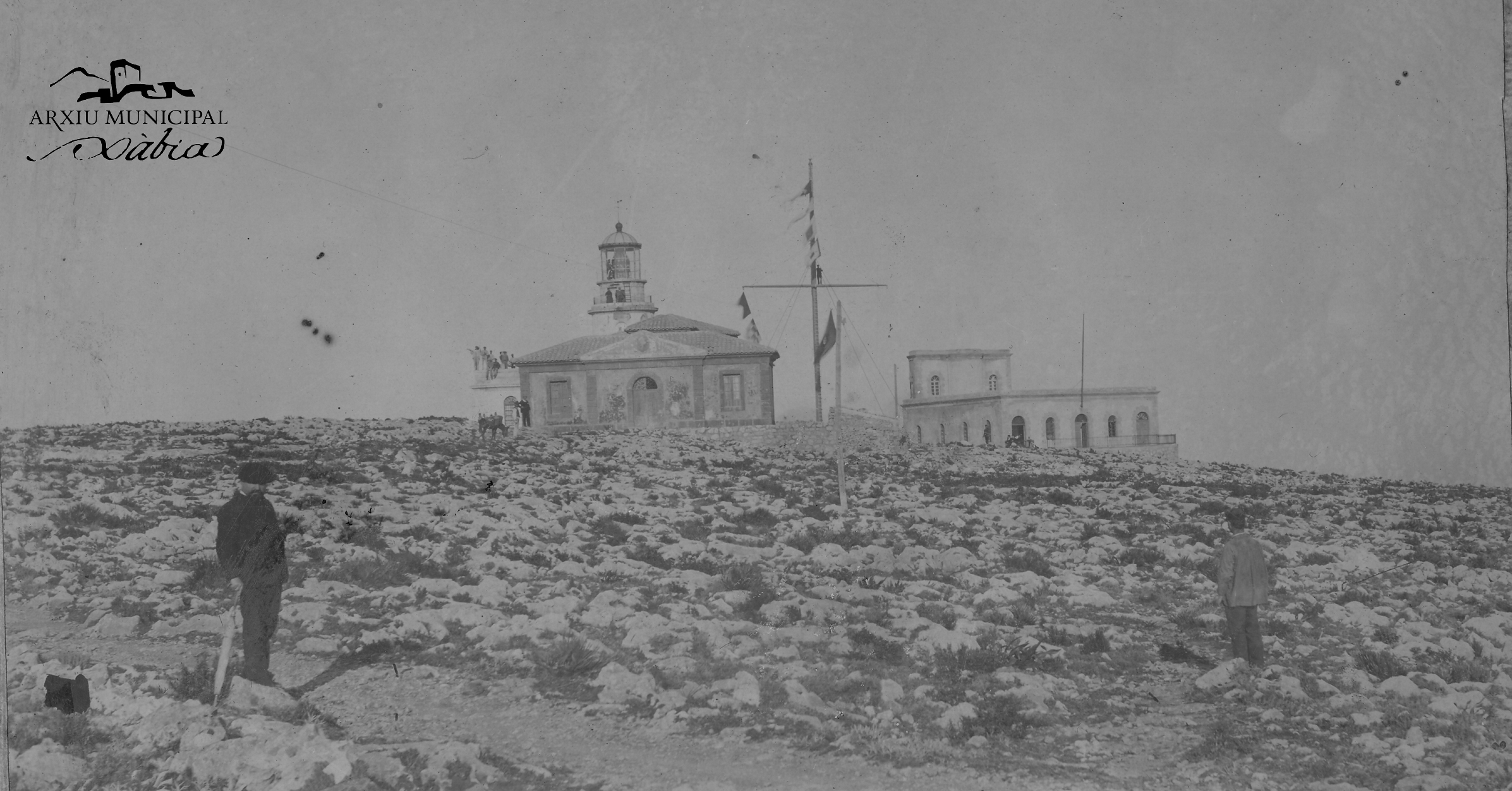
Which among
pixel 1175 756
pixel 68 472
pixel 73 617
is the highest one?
pixel 68 472

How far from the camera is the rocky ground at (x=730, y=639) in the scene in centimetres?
823

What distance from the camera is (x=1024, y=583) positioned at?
41.7 ft

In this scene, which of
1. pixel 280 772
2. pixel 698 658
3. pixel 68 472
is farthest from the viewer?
pixel 68 472

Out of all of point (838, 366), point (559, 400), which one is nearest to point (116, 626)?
point (838, 366)

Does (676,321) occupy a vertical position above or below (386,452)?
above

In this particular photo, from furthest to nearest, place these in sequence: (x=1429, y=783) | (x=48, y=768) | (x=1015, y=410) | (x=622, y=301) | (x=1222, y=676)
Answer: (x=1015, y=410) < (x=622, y=301) < (x=1222, y=676) < (x=48, y=768) < (x=1429, y=783)

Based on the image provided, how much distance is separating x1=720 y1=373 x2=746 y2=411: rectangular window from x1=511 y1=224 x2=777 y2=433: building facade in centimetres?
2

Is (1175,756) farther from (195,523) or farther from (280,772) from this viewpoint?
(195,523)

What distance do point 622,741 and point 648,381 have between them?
23.3m

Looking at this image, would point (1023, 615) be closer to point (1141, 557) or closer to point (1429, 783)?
point (1141, 557)

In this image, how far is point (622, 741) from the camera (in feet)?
28.2

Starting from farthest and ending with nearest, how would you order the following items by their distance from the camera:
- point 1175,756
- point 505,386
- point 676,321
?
point 505,386 → point 676,321 → point 1175,756

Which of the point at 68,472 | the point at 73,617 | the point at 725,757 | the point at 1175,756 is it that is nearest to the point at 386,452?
the point at 68,472

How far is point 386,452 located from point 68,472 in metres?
5.04
